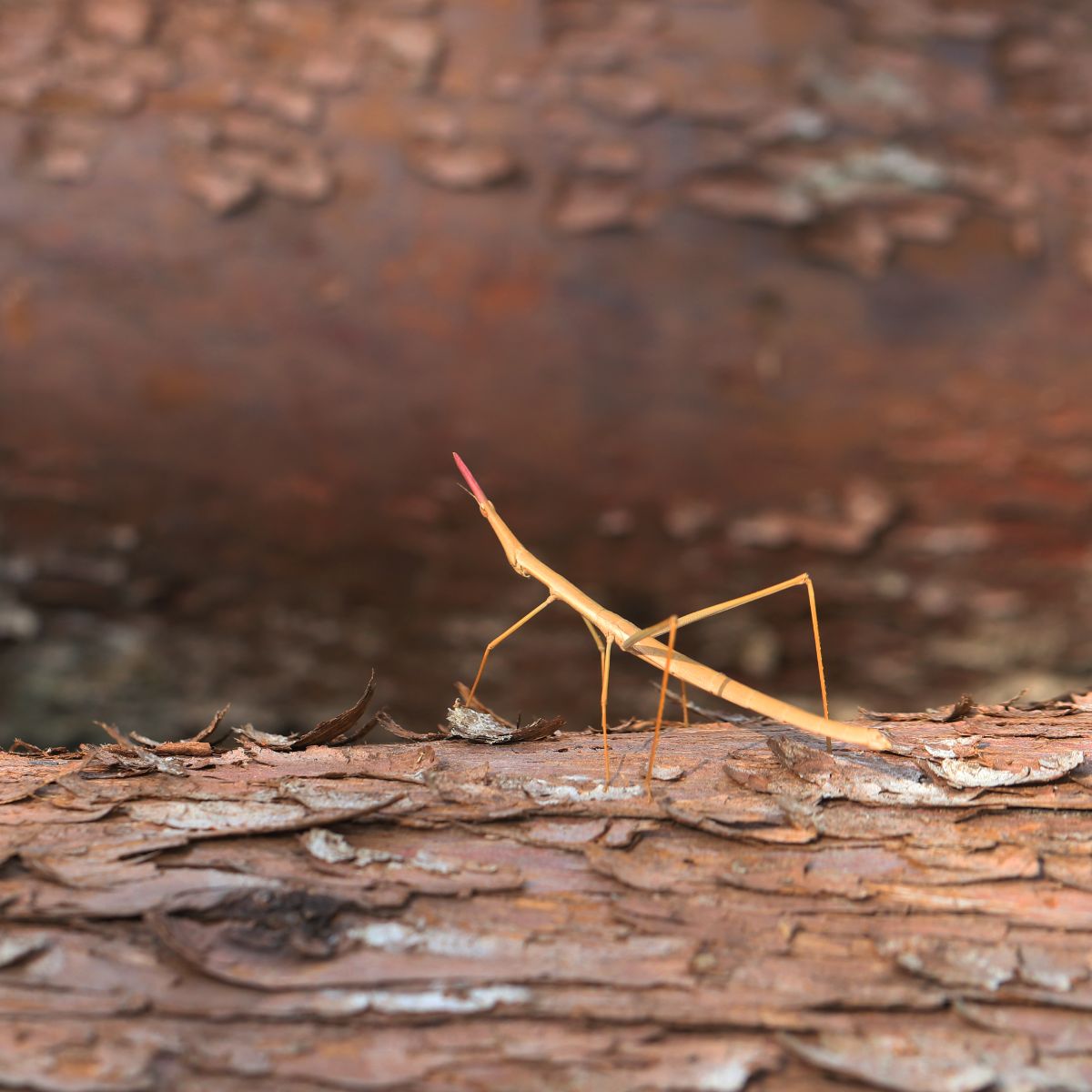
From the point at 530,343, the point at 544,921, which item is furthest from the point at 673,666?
the point at 530,343

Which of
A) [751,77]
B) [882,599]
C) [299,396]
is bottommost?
[882,599]

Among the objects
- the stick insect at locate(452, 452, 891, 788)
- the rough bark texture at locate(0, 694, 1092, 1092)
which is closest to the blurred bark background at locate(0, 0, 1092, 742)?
the stick insect at locate(452, 452, 891, 788)

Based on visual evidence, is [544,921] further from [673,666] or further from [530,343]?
[530,343]

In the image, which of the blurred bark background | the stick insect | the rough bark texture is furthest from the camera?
the blurred bark background

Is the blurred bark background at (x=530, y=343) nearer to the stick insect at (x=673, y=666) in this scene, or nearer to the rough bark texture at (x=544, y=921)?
the stick insect at (x=673, y=666)

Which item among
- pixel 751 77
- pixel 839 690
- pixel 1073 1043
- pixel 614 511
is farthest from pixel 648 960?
pixel 751 77

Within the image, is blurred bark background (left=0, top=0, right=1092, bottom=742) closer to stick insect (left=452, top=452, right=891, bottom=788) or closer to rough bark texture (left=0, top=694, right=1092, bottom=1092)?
stick insect (left=452, top=452, right=891, bottom=788)

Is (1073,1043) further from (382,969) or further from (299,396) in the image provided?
(299,396)
